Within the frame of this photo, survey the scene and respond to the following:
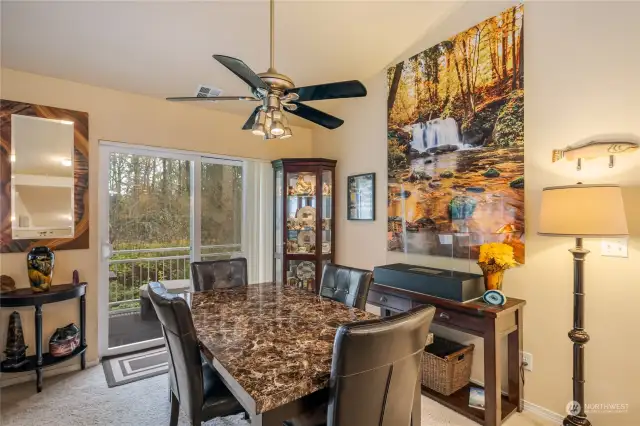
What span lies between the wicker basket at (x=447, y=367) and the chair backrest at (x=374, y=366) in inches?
50.7

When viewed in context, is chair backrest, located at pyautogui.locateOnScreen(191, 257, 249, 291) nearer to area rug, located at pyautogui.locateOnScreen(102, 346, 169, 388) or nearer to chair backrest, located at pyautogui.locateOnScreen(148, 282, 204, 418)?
area rug, located at pyautogui.locateOnScreen(102, 346, 169, 388)

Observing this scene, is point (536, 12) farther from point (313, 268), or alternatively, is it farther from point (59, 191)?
point (59, 191)

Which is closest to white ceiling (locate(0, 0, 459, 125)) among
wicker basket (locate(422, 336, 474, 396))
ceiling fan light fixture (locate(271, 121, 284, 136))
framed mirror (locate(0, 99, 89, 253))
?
framed mirror (locate(0, 99, 89, 253))

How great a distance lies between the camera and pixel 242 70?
1476 mm

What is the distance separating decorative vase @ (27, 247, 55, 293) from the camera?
2549 mm

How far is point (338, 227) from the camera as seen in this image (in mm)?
3977

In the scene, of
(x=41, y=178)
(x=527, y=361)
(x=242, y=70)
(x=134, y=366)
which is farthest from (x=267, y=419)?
(x=41, y=178)

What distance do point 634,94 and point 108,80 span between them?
397 cm

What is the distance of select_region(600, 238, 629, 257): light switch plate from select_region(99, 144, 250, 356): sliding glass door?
3.59 meters

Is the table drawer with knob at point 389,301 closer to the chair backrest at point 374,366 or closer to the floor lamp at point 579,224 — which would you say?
the floor lamp at point 579,224

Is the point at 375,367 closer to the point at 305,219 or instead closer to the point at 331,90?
the point at 331,90

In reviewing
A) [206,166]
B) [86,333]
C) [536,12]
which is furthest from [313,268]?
[536,12]

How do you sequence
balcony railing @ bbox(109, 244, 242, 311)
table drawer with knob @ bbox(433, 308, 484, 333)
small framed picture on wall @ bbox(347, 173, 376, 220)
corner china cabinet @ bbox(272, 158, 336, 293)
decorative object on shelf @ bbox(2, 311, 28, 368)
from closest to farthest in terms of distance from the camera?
table drawer with knob @ bbox(433, 308, 484, 333), decorative object on shelf @ bbox(2, 311, 28, 368), balcony railing @ bbox(109, 244, 242, 311), small framed picture on wall @ bbox(347, 173, 376, 220), corner china cabinet @ bbox(272, 158, 336, 293)

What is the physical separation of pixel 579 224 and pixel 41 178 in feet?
13.1
